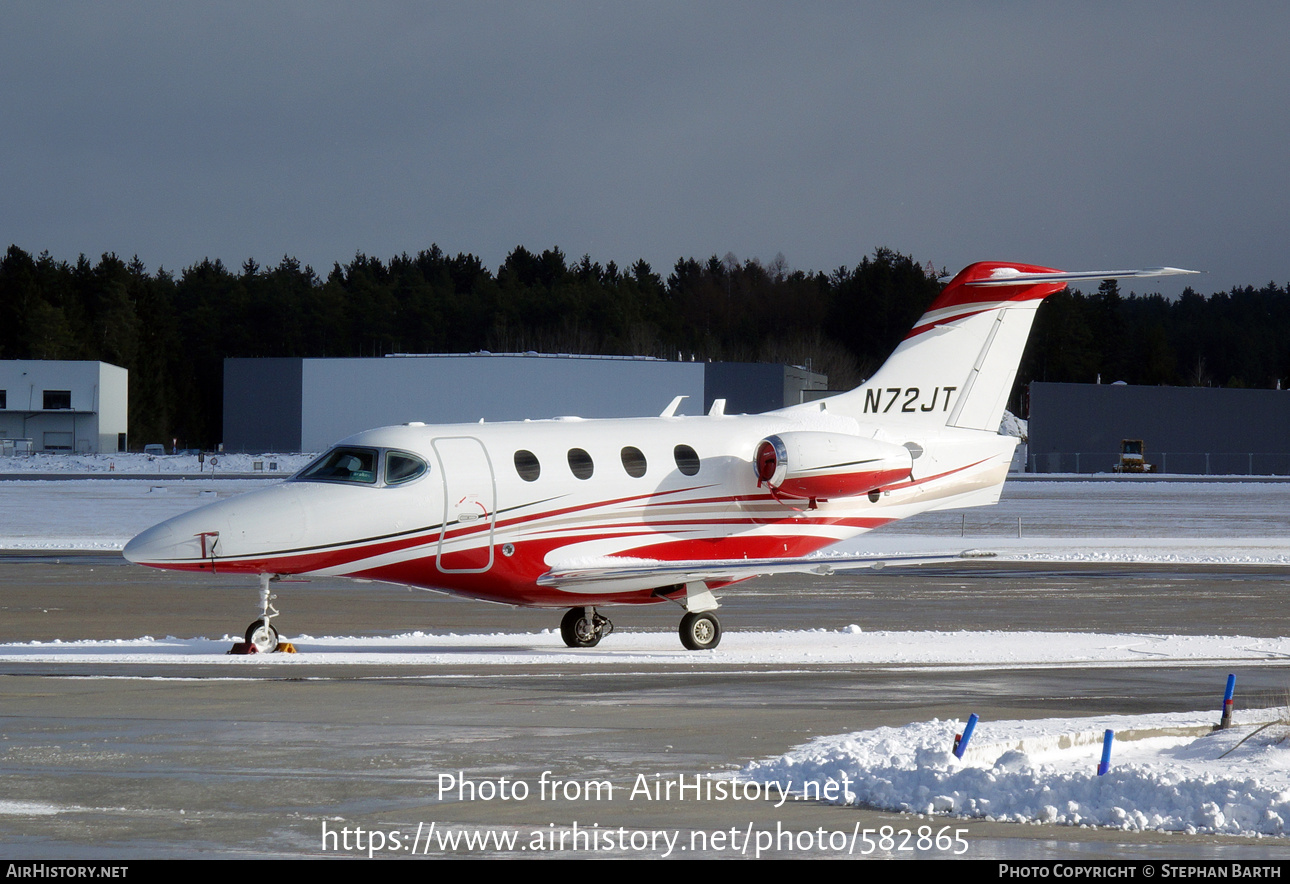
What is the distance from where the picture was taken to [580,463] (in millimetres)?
18734

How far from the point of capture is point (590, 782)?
9383 mm

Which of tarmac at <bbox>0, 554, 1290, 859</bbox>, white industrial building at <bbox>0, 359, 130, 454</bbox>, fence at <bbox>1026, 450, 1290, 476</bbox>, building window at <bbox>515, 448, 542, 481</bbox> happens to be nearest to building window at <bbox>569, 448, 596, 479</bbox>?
building window at <bbox>515, 448, 542, 481</bbox>

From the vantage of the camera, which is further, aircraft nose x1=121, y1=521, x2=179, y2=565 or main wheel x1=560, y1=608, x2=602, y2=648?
main wheel x1=560, y1=608, x2=602, y2=648

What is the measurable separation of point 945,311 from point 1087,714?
1038cm

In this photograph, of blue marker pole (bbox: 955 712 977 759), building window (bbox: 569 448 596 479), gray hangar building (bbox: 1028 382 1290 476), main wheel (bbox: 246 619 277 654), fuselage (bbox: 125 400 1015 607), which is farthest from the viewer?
gray hangar building (bbox: 1028 382 1290 476)

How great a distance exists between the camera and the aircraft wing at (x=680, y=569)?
18.0 metres

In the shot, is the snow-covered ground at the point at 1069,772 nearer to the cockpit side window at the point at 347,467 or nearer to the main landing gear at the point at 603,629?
the main landing gear at the point at 603,629

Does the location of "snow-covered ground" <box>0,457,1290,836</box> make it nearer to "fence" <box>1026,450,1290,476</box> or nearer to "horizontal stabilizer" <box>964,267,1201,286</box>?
"horizontal stabilizer" <box>964,267,1201,286</box>

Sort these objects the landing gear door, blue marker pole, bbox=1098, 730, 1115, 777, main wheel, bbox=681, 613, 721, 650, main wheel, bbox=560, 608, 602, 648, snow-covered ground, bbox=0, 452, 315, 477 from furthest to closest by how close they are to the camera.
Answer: snow-covered ground, bbox=0, 452, 315, 477 → main wheel, bbox=560, 608, 602, 648 → main wheel, bbox=681, 613, 721, 650 → the landing gear door → blue marker pole, bbox=1098, 730, 1115, 777

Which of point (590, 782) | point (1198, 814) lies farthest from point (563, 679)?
point (1198, 814)

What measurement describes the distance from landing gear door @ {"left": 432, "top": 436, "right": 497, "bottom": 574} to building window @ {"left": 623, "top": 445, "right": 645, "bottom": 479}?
1818mm

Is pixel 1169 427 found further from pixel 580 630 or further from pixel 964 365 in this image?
pixel 580 630

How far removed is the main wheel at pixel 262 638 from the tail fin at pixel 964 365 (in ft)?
28.5

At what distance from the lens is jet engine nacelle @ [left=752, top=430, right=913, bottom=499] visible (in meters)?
19.3
